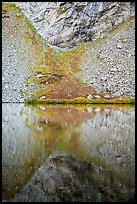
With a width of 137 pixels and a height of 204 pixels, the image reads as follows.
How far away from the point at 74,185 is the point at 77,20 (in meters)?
46.6

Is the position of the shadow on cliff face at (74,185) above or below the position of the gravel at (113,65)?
below

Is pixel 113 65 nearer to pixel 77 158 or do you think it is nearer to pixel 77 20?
pixel 77 20

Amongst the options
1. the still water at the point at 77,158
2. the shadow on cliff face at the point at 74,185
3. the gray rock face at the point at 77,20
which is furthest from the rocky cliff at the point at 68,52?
the shadow on cliff face at the point at 74,185

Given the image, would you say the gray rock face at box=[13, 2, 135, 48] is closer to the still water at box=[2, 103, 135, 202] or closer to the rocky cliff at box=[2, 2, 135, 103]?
the rocky cliff at box=[2, 2, 135, 103]

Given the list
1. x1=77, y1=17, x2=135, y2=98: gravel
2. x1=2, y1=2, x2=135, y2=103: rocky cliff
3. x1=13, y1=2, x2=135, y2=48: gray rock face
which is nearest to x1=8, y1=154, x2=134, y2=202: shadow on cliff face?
x1=2, y1=2, x2=135, y2=103: rocky cliff

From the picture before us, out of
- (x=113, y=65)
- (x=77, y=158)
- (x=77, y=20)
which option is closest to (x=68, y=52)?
(x=77, y=20)

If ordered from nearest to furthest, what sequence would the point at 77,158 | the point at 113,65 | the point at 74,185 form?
1. the point at 74,185
2. the point at 77,158
3. the point at 113,65

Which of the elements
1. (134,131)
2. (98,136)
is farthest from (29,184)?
(134,131)

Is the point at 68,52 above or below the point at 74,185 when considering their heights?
above

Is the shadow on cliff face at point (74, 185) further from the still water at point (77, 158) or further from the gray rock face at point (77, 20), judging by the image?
the gray rock face at point (77, 20)

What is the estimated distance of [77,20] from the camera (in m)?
50.8

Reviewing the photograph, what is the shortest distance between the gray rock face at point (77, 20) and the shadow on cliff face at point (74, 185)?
139ft

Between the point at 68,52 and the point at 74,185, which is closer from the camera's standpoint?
the point at 74,185

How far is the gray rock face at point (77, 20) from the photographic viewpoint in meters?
49.1
